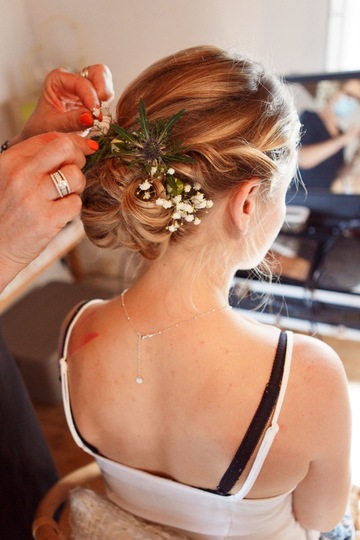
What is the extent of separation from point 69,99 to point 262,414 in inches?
28.6

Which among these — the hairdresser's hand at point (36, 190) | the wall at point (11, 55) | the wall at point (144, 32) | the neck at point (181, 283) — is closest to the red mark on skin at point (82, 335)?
the neck at point (181, 283)

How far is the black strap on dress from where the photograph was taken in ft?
2.14

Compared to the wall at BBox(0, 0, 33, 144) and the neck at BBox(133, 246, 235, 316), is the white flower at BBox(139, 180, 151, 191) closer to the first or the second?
the neck at BBox(133, 246, 235, 316)

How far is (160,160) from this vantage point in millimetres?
632

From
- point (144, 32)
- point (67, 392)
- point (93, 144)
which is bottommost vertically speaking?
point (67, 392)

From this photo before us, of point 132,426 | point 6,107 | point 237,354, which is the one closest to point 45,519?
point 132,426

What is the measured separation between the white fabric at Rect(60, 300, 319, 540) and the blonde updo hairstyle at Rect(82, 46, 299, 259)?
283mm

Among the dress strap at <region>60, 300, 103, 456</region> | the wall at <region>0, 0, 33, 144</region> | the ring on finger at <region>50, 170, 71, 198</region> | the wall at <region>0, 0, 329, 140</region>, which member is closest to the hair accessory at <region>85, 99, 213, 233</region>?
the ring on finger at <region>50, 170, 71, 198</region>

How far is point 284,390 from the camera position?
65 centimetres

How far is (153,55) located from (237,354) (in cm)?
185

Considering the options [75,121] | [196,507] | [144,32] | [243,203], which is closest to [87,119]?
[75,121]

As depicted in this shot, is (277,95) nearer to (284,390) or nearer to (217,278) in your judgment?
(217,278)

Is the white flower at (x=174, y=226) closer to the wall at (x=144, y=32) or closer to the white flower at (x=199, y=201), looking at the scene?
the white flower at (x=199, y=201)

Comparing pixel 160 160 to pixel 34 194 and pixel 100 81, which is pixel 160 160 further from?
pixel 100 81
